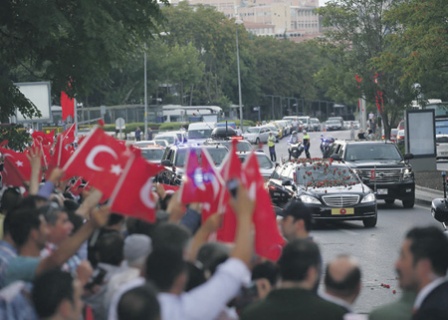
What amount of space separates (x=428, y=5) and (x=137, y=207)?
27.7 meters

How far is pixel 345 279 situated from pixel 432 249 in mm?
557

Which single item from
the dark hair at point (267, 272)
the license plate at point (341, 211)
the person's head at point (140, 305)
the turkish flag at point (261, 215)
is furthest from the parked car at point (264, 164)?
the person's head at point (140, 305)

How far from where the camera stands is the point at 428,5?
34375 millimetres

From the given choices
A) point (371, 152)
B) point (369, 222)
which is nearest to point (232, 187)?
point (369, 222)

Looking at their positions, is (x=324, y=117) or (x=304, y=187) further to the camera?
(x=324, y=117)

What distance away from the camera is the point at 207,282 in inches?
241

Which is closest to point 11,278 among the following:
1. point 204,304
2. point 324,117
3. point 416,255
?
point 204,304

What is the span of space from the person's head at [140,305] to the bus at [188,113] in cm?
7795

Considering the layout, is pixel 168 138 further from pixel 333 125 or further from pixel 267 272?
pixel 333 125

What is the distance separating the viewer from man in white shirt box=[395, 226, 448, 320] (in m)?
6.51

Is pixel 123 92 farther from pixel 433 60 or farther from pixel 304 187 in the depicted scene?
pixel 304 187

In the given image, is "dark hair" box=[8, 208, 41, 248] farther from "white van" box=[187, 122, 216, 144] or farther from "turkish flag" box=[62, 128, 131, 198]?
"white van" box=[187, 122, 216, 144]

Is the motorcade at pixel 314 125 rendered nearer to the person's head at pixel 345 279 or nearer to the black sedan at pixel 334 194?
the black sedan at pixel 334 194

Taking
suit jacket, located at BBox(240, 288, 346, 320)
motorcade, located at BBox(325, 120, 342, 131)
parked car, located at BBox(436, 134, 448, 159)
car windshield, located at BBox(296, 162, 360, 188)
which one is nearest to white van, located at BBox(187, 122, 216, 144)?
parked car, located at BBox(436, 134, 448, 159)
